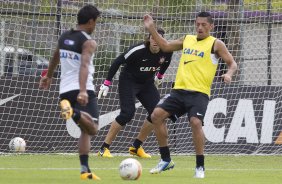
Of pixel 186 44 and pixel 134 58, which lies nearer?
pixel 186 44

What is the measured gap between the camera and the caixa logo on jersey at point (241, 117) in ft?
54.2

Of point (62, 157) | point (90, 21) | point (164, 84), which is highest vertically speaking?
point (90, 21)

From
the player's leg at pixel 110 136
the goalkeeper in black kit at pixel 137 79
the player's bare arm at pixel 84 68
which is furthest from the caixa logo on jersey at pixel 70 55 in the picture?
the player's leg at pixel 110 136

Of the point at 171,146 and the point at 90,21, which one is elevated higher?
the point at 90,21

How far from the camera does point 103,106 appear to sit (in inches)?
629

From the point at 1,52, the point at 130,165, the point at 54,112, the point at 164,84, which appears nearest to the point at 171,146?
the point at 164,84

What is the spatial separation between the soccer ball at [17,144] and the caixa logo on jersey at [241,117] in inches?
146

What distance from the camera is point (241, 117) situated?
16594 mm

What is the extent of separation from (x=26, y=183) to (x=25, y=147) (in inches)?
232

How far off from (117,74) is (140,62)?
2.29m

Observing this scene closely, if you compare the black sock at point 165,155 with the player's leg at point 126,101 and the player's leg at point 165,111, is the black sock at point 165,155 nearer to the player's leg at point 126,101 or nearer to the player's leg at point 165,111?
the player's leg at point 165,111

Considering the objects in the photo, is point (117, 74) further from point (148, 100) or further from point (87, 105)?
point (87, 105)

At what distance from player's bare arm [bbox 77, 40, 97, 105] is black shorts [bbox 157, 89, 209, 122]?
1.94 m

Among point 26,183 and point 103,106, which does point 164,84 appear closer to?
point 103,106
